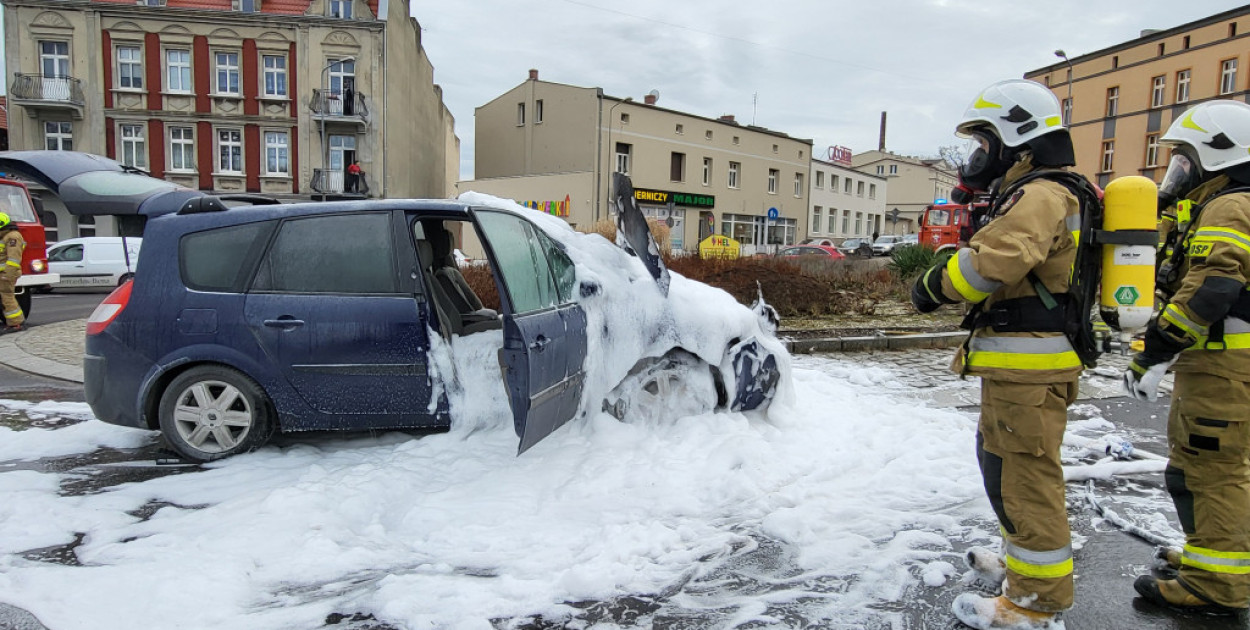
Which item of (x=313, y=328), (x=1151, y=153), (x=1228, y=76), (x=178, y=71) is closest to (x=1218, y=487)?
(x=313, y=328)

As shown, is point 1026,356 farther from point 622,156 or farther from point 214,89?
point 622,156

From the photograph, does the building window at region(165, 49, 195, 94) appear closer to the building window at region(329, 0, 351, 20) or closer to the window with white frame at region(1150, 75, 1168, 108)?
the building window at region(329, 0, 351, 20)

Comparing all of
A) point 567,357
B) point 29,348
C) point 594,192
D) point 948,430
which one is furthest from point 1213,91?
Result: point 29,348

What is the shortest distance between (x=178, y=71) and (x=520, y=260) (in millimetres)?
33276

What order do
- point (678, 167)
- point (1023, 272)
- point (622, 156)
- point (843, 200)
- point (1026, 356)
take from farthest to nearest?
point (843, 200) < point (678, 167) < point (622, 156) < point (1026, 356) < point (1023, 272)

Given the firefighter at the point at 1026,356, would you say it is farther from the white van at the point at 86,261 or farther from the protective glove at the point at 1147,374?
the white van at the point at 86,261

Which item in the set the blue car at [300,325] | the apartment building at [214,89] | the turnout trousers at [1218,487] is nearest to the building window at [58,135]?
the apartment building at [214,89]

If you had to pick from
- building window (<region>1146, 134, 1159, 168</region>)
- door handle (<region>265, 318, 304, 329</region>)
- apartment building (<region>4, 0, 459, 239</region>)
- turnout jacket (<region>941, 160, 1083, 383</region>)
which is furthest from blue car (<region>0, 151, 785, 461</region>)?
building window (<region>1146, 134, 1159, 168</region>)

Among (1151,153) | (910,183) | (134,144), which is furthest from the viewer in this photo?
(910,183)

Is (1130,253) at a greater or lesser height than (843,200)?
lesser

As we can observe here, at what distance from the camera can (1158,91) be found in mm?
36375

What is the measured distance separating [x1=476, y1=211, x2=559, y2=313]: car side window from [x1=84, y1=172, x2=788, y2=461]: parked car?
0.01 metres

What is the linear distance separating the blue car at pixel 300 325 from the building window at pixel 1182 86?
42.5m

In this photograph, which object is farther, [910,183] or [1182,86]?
[910,183]
